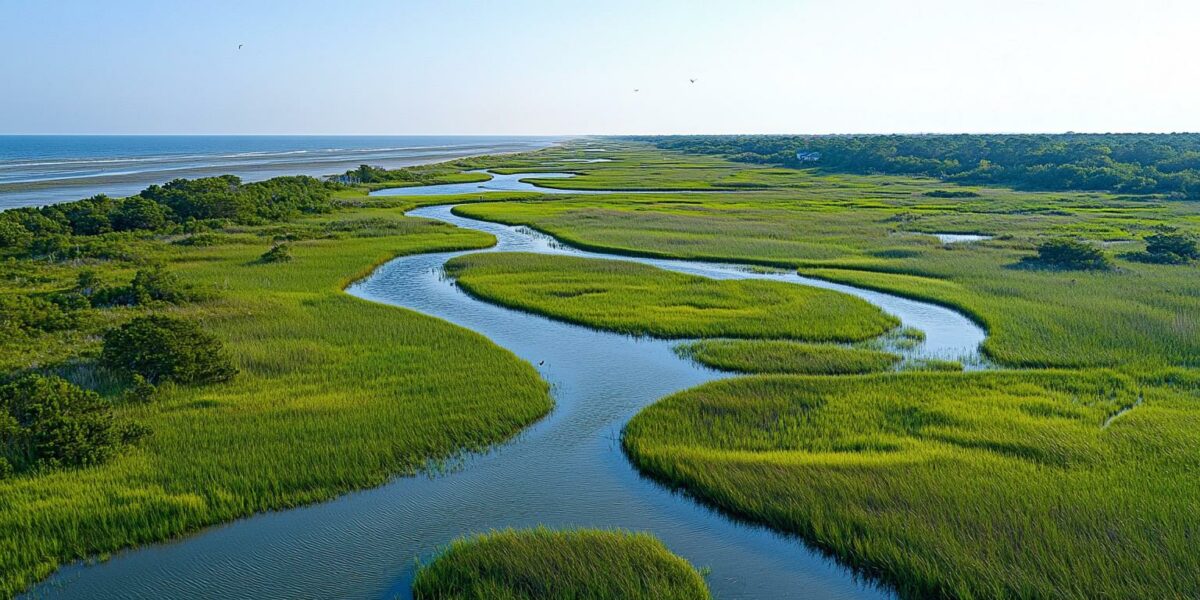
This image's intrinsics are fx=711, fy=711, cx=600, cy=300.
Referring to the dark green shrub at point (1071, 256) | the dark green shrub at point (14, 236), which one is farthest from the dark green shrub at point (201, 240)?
the dark green shrub at point (1071, 256)

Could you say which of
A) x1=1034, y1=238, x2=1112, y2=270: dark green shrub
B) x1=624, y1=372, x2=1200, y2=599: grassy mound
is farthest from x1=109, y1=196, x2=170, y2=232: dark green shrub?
x1=1034, y1=238, x2=1112, y2=270: dark green shrub

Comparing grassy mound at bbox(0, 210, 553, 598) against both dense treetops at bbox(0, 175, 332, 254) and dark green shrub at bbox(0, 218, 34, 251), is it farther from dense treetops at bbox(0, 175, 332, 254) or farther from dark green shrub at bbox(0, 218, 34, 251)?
dense treetops at bbox(0, 175, 332, 254)

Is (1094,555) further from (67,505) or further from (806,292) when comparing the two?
(806,292)

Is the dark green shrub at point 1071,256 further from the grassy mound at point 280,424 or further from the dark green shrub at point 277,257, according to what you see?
the dark green shrub at point 277,257

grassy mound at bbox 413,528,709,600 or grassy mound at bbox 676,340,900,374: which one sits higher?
grassy mound at bbox 676,340,900,374

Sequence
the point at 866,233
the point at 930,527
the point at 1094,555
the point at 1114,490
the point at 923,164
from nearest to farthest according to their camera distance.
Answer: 1. the point at 1094,555
2. the point at 930,527
3. the point at 1114,490
4. the point at 866,233
5. the point at 923,164

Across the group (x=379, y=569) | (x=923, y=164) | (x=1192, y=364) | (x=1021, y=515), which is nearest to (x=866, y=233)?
(x=1192, y=364)
